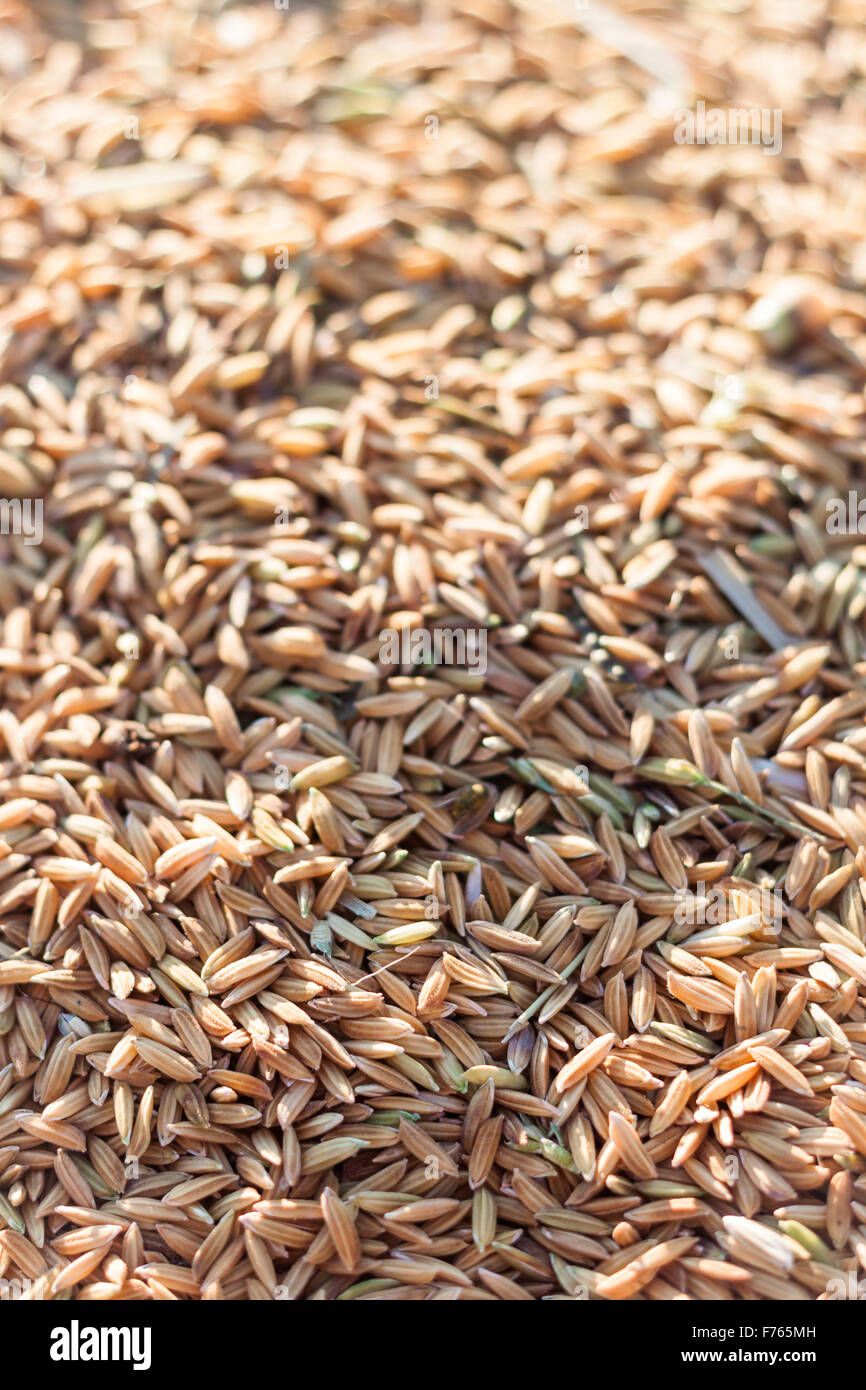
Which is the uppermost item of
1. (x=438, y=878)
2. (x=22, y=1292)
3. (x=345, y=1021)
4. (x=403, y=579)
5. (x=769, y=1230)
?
(x=403, y=579)

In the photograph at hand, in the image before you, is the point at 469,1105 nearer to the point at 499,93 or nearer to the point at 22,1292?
the point at 22,1292

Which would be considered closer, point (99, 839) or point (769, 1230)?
point (769, 1230)

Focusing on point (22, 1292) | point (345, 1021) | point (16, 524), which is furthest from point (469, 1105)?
point (16, 524)

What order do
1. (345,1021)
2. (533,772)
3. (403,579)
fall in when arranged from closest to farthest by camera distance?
(345,1021)
(533,772)
(403,579)

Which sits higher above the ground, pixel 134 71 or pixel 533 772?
pixel 134 71

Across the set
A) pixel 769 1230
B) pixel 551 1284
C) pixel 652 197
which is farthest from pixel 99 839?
pixel 652 197

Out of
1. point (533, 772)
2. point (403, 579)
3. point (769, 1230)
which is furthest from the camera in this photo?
point (403, 579)
